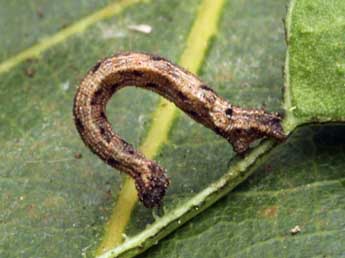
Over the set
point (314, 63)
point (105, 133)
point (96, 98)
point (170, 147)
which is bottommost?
point (170, 147)

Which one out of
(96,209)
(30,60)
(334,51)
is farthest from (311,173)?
(30,60)

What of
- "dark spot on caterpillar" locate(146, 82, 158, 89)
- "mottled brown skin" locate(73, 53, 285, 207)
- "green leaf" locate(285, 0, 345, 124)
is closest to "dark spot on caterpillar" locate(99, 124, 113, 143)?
"mottled brown skin" locate(73, 53, 285, 207)

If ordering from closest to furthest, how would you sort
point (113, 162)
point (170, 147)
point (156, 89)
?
point (113, 162) < point (156, 89) < point (170, 147)

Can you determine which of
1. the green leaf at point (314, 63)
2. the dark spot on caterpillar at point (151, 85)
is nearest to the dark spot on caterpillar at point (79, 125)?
the dark spot on caterpillar at point (151, 85)

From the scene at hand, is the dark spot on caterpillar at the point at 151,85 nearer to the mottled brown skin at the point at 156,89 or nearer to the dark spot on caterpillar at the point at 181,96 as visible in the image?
the mottled brown skin at the point at 156,89

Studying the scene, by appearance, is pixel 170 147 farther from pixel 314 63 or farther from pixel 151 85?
pixel 314 63

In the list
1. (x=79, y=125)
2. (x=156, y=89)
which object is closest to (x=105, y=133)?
(x=79, y=125)

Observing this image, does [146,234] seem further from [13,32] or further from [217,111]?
[13,32]
